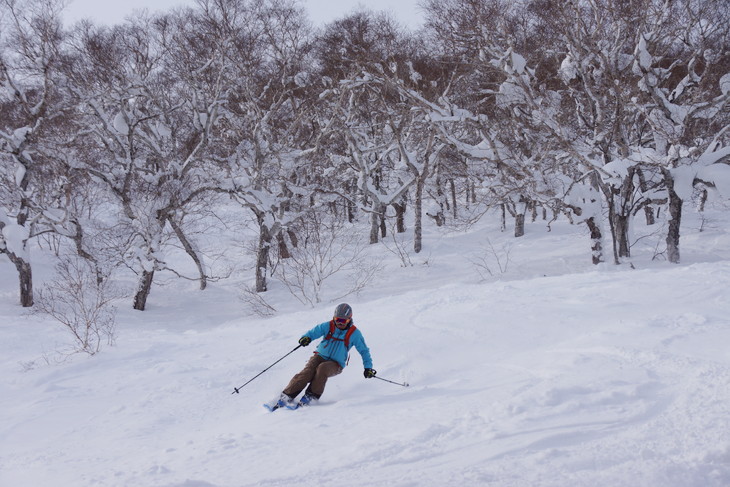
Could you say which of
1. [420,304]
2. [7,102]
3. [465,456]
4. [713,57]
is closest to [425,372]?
[465,456]

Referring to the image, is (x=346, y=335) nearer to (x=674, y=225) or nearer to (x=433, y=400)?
(x=433, y=400)

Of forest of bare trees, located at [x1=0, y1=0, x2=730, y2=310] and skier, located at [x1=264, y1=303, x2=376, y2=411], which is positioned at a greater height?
forest of bare trees, located at [x1=0, y1=0, x2=730, y2=310]

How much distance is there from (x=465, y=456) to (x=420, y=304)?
6.53 metres

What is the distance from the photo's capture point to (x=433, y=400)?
5.50 meters

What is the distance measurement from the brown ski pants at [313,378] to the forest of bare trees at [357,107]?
9.33 meters

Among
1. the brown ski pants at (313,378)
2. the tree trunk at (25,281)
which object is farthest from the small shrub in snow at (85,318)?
the brown ski pants at (313,378)

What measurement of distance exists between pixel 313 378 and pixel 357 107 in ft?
57.7

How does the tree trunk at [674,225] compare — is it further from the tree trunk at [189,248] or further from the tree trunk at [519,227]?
the tree trunk at [189,248]

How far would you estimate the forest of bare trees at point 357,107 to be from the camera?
1360cm

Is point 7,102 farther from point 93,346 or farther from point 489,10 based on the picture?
point 489,10

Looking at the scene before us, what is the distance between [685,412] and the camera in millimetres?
4328

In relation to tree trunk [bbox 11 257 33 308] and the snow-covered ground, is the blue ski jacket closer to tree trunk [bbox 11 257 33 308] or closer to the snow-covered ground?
the snow-covered ground

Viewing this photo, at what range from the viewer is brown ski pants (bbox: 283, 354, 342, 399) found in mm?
6160

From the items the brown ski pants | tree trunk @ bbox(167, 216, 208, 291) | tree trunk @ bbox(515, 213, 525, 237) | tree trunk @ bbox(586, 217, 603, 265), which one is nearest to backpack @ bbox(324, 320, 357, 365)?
the brown ski pants
